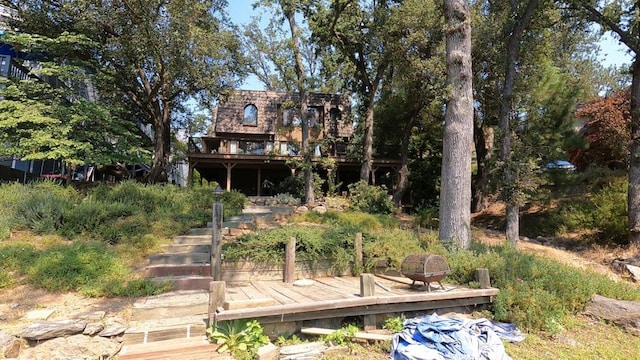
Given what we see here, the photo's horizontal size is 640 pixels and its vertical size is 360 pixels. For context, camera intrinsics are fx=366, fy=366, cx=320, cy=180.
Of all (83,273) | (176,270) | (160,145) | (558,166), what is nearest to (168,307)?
(176,270)

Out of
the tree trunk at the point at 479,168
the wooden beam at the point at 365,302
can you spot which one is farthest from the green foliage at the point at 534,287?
the tree trunk at the point at 479,168

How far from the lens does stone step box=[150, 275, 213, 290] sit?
19.1 ft

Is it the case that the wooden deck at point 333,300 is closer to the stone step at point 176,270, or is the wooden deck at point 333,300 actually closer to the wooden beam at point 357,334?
the wooden beam at point 357,334

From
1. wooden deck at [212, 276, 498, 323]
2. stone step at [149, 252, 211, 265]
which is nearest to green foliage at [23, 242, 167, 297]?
stone step at [149, 252, 211, 265]

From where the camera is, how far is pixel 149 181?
49.5 ft

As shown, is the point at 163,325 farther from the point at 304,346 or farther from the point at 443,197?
the point at 443,197

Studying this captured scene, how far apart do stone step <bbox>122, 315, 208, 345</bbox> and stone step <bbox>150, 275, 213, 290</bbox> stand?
1152 mm

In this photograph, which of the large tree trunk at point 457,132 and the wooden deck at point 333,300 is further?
the large tree trunk at point 457,132

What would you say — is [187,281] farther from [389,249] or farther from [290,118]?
[290,118]

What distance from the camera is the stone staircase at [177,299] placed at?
14.3 feet

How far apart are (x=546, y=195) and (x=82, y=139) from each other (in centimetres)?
1666

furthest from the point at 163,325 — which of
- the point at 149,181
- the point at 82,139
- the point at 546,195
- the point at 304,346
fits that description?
the point at 546,195

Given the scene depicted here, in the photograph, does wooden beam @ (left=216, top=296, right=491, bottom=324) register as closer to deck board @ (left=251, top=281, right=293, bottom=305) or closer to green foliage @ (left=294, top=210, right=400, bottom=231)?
deck board @ (left=251, top=281, right=293, bottom=305)

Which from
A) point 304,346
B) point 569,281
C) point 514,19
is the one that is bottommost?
point 304,346
